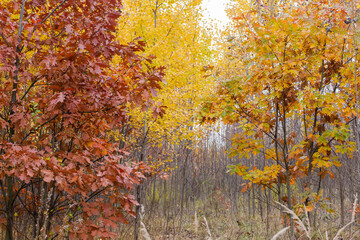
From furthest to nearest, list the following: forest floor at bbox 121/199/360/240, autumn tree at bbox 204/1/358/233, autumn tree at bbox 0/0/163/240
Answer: forest floor at bbox 121/199/360/240 < autumn tree at bbox 204/1/358/233 < autumn tree at bbox 0/0/163/240

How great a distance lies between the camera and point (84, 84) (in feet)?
8.83

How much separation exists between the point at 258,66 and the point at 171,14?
162 inches

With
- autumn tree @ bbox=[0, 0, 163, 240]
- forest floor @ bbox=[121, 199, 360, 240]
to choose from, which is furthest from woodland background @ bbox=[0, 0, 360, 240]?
forest floor @ bbox=[121, 199, 360, 240]

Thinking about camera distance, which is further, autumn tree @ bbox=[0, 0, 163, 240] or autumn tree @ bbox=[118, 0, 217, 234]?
autumn tree @ bbox=[118, 0, 217, 234]

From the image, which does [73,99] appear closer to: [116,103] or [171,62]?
[116,103]

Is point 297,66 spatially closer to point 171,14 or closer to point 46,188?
point 46,188

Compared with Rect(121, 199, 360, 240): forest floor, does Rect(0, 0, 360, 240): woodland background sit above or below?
above

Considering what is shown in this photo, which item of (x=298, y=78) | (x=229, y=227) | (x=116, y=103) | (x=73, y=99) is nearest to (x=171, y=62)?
(x=298, y=78)

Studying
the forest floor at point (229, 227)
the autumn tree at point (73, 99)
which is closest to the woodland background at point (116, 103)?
the autumn tree at point (73, 99)

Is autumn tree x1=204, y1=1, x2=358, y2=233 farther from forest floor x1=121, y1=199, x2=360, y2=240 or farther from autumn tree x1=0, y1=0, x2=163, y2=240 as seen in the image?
forest floor x1=121, y1=199, x2=360, y2=240

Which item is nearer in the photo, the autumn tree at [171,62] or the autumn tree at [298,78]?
the autumn tree at [298,78]

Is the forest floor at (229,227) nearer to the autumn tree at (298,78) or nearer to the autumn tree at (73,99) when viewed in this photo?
the autumn tree at (298,78)

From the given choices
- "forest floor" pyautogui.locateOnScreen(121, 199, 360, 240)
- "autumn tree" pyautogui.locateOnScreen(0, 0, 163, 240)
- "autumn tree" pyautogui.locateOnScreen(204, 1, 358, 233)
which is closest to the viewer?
"autumn tree" pyautogui.locateOnScreen(0, 0, 163, 240)

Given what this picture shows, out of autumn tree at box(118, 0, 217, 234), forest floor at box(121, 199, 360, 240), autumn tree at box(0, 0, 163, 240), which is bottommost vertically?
forest floor at box(121, 199, 360, 240)
